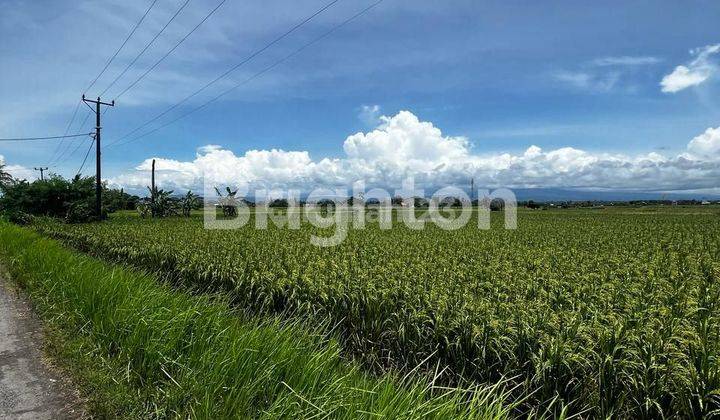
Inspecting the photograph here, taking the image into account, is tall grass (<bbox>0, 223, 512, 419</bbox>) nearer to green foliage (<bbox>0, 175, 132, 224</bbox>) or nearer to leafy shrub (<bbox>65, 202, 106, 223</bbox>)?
leafy shrub (<bbox>65, 202, 106, 223</bbox>)

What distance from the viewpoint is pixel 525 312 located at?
5207mm

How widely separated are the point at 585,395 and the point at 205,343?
384 centimetres

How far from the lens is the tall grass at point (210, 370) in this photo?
3.15 m

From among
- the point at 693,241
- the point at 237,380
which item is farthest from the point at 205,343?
the point at 693,241

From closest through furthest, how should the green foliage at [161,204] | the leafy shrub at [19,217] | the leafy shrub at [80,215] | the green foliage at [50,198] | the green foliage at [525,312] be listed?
the green foliage at [525,312] → the leafy shrub at [19,217] → the leafy shrub at [80,215] → the green foliage at [50,198] → the green foliage at [161,204]

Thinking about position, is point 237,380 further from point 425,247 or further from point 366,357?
point 425,247

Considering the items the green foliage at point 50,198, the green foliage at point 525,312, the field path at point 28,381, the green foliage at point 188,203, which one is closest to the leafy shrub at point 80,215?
the green foliage at point 50,198

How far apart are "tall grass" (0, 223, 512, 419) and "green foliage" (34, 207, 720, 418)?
1.96 feet

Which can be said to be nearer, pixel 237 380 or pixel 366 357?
pixel 237 380

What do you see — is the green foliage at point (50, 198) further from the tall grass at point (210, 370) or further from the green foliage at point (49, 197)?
the tall grass at point (210, 370)

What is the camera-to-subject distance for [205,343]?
4344 millimetres

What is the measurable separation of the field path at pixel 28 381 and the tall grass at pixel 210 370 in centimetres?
21

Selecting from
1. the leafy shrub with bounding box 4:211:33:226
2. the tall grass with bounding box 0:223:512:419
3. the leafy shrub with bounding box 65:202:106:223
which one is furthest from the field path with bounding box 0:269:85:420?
the leafy shrub with bounding box 4:211:33:226

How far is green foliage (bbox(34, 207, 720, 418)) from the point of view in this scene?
3.86 meters
